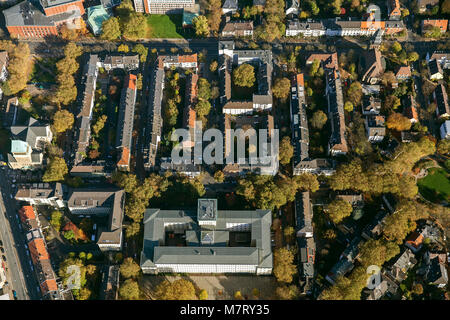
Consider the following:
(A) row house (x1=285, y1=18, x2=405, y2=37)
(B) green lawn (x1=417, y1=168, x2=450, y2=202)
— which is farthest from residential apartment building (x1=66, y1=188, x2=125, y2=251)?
(B) green lawn (x1=417, y1=168, x2=450, y2=202)

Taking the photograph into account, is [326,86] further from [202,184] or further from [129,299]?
[129,299]

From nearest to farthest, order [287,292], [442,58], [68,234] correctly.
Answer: [287,292], [68,234], [442,58]

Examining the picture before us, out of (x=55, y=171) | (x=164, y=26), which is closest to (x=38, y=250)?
(x=55, y=171)

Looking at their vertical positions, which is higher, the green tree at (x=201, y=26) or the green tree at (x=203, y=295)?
the green tree at (x=201, y=26)

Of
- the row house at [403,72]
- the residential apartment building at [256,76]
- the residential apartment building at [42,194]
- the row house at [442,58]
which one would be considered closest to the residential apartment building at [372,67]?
the row house at [403,72]

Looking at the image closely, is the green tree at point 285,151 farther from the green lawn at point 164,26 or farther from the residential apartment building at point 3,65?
the residential apartment building at point 3,65

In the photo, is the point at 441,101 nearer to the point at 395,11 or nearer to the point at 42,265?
the point at 395,11
